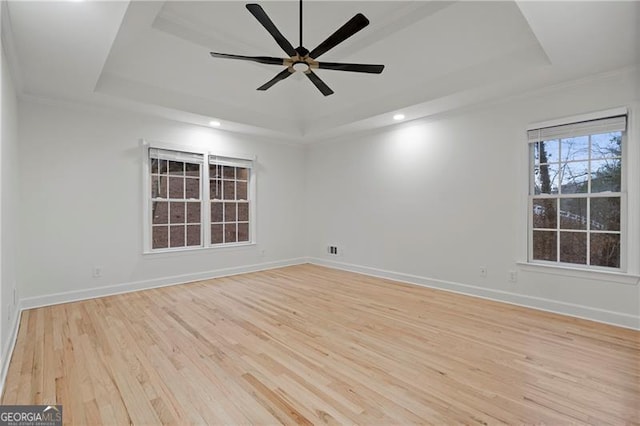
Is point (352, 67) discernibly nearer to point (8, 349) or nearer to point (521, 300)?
point (521, 300)

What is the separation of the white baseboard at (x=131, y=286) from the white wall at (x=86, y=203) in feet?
0.04

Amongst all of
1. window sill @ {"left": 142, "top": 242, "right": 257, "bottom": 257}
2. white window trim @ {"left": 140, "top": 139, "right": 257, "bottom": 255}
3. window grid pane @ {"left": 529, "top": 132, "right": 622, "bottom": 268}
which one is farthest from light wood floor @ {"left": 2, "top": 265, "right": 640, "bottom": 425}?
white window trim @ {"left": 140, "top": 139, "right": 257, "bottom": 255}

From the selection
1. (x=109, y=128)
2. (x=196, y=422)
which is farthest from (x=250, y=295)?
(x=109, y=128)

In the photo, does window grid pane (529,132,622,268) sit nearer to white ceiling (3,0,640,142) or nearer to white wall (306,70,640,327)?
white wall (306,70,640,327)

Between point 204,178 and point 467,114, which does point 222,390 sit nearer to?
point 204,178

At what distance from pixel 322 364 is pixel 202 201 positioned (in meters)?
3.71

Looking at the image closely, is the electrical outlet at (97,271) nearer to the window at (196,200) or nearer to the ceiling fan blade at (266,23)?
the window at (196,200)

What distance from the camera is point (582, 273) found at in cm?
342

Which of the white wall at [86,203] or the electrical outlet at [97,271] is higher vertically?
the white wall at [86,203]

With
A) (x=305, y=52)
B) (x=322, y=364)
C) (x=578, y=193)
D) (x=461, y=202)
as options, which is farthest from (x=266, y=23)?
(x=578, y=193)

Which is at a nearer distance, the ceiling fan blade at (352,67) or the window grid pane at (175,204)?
the ceiling fan blade at (352,67)

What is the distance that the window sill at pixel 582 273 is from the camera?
3.16 metres

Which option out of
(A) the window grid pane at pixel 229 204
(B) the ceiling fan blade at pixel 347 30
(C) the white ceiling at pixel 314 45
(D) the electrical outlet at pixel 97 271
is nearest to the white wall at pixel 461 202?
(C) the white ceiling at pixel 314 45

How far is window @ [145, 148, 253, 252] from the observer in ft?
15.6
